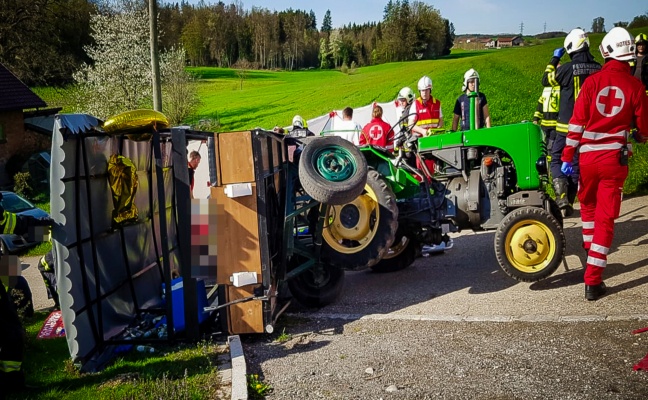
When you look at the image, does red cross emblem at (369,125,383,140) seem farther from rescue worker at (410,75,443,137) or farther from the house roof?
the house roof

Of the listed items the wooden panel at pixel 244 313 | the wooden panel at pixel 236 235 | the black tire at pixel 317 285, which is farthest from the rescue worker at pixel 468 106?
the wooden panel at pixel 244 313

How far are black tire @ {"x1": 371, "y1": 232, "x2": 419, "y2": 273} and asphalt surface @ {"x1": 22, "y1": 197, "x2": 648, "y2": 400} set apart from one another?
11.8 inches

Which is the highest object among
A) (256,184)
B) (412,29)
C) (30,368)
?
(412,29)

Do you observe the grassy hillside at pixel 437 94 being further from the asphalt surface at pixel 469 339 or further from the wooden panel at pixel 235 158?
the wooden panel at pixel 235 158

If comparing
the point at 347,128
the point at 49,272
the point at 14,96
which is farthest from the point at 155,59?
the point at 14,96

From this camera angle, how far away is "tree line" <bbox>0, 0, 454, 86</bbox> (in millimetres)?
34125

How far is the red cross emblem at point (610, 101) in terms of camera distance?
568cm

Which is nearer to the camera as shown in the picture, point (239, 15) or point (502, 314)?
point (502, 314)

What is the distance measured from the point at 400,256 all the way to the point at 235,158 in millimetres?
3322

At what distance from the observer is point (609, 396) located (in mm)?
3846

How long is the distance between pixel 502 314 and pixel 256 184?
8.83ft

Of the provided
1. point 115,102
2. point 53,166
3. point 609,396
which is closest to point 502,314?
point 609,396

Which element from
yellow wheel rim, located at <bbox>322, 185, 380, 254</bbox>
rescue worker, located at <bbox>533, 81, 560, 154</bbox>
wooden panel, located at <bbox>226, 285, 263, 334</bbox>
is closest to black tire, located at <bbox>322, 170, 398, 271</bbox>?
yellow wheel rim, located at <bbox>322, 185, 380, 254</bbox>

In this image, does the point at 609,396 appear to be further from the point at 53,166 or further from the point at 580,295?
the point at 53,166
